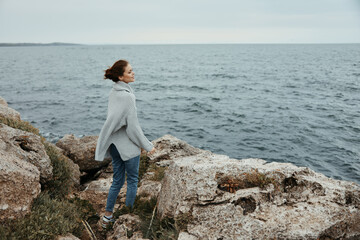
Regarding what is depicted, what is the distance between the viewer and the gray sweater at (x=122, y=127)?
14.2 feet

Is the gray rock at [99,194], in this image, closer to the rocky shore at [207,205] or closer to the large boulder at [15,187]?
the rocky shore at [207,205]

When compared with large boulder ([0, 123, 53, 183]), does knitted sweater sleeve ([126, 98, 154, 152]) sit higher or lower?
higher

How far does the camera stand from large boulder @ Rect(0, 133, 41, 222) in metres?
3.81

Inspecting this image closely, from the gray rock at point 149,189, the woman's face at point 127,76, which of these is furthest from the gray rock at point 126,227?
the woman's face at point 127,76

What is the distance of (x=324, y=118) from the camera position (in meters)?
21.7

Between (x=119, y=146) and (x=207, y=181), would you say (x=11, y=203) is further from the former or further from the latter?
(x=207, y=181)

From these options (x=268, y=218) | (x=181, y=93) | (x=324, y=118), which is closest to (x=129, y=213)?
(x=268, y=218)

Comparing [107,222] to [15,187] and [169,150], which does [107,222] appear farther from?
[169,150]

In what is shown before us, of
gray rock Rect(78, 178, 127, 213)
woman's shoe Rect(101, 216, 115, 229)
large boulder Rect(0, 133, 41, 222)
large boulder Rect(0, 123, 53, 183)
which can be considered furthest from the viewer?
gray rock Rect(78, 178, 127, 213)

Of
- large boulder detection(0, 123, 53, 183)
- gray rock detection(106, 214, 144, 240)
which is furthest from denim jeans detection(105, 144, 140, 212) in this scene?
large boulder detection(0, 123, 53, 183)

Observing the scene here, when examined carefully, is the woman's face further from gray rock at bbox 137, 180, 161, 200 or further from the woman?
gray rock at bbox 137, 180, 161, 200

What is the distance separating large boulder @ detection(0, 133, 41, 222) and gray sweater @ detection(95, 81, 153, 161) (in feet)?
3.46

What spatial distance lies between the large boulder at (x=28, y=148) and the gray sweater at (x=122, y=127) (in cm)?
156

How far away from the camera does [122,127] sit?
14.9 feet
